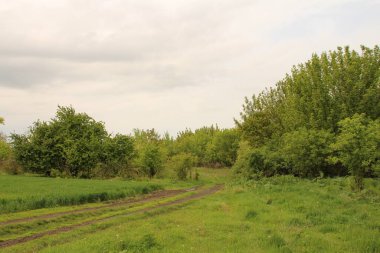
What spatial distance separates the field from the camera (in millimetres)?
11344

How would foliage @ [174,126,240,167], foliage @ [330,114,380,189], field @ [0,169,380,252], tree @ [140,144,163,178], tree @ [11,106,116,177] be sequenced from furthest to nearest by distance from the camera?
foliage @ [174,126,240,167] < tree @ [140,144,163,178] < tree @ [11,106,116,177] < foliage @ [330,114,380,189] < field @ [0,169,380,252]

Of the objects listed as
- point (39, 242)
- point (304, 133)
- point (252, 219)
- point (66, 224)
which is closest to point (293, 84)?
point (304, 133)

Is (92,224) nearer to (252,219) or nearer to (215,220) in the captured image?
(215,220)

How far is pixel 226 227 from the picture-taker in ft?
47.3

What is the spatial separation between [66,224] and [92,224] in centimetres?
155

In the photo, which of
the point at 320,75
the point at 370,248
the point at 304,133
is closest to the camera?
the point at 370,248

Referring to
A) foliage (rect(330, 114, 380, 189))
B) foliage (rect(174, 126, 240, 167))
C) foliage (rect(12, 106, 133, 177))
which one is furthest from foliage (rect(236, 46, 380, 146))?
foliage (rect(174, 126, 240, 167))

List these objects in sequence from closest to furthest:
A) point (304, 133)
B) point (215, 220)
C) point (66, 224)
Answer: point (215, 220)
point (66, 224)
point (304, 133)

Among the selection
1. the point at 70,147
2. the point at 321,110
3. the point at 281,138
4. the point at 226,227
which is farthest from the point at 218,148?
the point at 226,227

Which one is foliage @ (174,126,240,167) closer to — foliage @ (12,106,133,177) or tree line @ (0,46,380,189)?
tree line @ (0,46,380,189)

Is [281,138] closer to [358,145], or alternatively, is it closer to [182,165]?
[182,165]

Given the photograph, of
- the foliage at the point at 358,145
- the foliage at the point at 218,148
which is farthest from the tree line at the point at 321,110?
the foliage at the point at 218,148

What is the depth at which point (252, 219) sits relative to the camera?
16.4m

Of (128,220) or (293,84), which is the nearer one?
(128,220)
